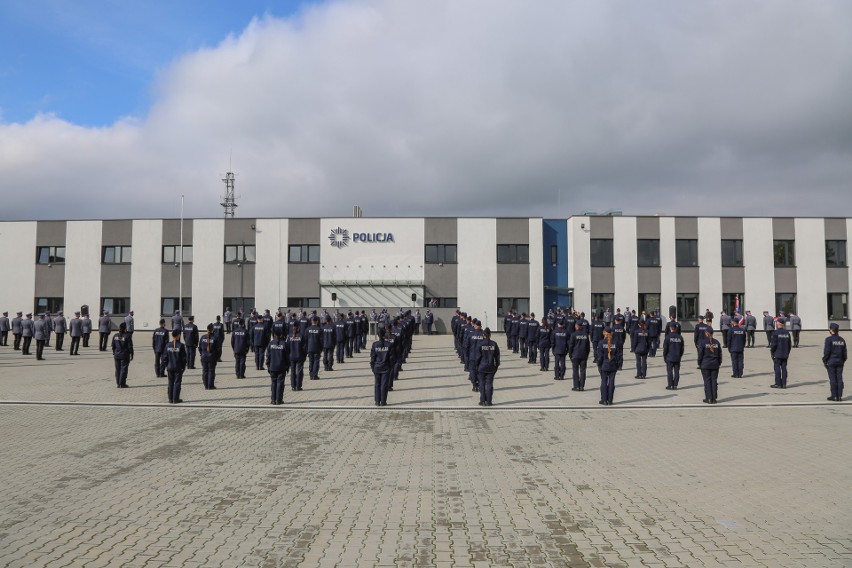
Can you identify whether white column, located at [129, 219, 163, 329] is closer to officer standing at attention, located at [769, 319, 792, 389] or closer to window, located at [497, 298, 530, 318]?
window, located at [497, 298, 530, 318]

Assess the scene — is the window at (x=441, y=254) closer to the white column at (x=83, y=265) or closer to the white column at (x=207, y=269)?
the white column at (x=207, y=269)

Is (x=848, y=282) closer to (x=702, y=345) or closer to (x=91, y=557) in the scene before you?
→ (x=702, y=345)

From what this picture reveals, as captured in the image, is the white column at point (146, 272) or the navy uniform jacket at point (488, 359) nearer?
the navy uniform jacket at point (488, 359)

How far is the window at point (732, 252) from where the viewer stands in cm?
4050

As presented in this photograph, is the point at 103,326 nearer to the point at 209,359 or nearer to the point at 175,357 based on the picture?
the point at 209,359

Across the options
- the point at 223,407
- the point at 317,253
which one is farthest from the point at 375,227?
the point at 223,407

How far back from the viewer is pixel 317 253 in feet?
135

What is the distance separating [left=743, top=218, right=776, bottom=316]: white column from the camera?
40.2 m

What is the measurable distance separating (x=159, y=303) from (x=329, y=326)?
2666cm

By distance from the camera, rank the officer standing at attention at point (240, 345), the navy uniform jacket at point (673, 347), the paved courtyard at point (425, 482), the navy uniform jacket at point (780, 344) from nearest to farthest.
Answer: the paved courtyard at point (425, 482)
the navy uniform jacket at point (673, 347)
the navy uniform jacket at point (780, 344)
the officer standing at attention at point (240, 345)

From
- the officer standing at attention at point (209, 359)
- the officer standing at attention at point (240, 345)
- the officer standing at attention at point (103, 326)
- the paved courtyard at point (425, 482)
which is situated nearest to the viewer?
the paved courtyard at point (425, 482)

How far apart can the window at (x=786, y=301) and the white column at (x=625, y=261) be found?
409 inches

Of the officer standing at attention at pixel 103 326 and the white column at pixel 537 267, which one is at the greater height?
the white column at pixel 537 267

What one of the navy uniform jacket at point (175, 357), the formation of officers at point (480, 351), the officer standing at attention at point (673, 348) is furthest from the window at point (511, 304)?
the navy uniform jacket at point (175, 357)
